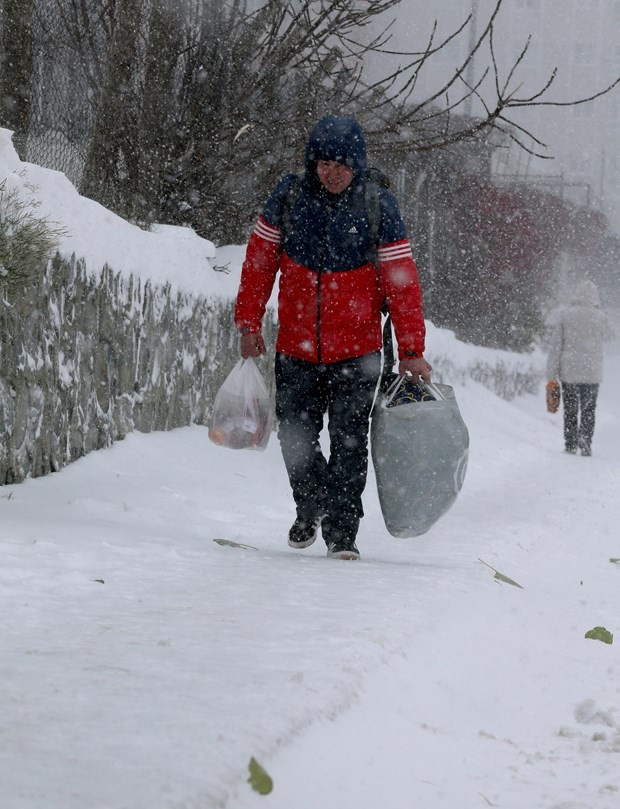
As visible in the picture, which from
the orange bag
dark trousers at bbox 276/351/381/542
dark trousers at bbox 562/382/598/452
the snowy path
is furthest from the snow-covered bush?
dark trousers at bbox 562/382/598/452

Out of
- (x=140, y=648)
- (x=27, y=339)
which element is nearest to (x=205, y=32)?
(x=27, y=339)

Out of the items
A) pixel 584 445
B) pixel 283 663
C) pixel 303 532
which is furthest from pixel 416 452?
pixel 584 445

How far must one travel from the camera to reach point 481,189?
25.9m

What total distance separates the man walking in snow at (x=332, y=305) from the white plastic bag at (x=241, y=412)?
0.15 meters

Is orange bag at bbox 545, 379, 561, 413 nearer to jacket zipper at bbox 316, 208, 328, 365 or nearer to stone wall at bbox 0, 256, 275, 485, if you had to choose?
stone wall at bbox 0, 256, 275, 485

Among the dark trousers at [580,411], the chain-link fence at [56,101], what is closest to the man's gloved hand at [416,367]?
the chain-link fence at [56,101]

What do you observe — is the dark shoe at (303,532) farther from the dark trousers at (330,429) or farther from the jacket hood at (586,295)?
the jacket hood at (586,295)

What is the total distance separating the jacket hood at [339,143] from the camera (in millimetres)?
4582

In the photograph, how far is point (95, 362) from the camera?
6.27 metres

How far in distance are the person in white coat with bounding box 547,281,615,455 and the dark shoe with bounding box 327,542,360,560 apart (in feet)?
26.5

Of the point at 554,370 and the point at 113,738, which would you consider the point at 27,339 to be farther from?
the point at 554,370

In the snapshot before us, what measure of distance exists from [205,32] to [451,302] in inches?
611

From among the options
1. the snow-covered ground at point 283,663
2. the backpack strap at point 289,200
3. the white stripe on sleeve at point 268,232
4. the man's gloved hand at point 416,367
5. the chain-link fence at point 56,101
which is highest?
the chain-link fence at point 56,101

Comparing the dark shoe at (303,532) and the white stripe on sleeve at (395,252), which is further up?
the white stripe on sleeve at (395,252)
